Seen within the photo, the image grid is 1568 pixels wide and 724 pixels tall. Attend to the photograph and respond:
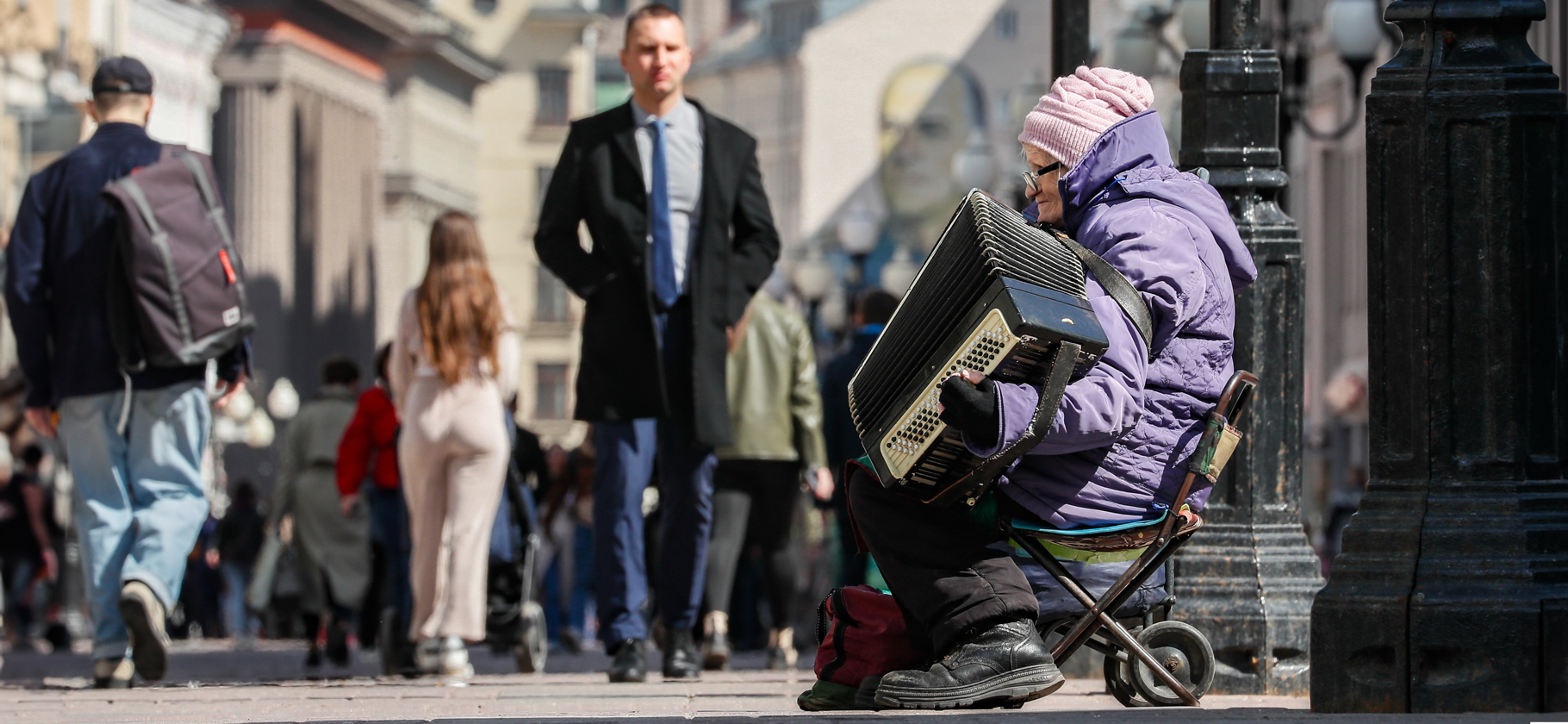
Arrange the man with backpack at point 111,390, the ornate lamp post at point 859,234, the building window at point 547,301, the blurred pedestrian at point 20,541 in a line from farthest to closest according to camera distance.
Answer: the building window at point 547,301
the ornate lamp post at point 859,234
the blurred pedestrian at point 20,541
the man with backpack at point 111,390

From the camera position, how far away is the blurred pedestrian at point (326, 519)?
538 inches

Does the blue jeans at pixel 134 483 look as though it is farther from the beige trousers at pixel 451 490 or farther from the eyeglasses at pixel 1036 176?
the eyeglasses at pixel 1036 176

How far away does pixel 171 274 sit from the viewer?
884 centimetres

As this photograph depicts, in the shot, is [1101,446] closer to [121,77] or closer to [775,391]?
[121,77]

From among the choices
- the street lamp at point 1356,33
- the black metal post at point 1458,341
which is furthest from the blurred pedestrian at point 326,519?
the black metal post at point 1458,341

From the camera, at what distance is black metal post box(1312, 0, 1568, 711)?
582cm

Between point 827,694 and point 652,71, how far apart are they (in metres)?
3.31

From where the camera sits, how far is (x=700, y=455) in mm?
8867

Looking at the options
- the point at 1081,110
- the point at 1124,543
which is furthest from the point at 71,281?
the point at 1124,543

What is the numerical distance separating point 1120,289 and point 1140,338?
0.11 metres

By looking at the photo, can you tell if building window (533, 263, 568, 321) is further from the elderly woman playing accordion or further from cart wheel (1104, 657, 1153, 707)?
the elderly woman playing accordion

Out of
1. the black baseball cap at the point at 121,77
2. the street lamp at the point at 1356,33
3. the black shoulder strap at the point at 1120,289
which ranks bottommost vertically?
the black shoulder strap at the point at 1120,289

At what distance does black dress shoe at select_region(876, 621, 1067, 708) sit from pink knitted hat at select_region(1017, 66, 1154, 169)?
1083 mm

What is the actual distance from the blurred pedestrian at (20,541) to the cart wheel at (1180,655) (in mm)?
12393
